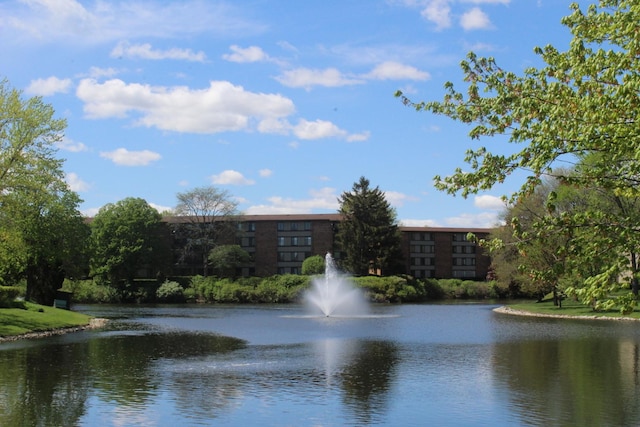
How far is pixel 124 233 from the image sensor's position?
3634 inches

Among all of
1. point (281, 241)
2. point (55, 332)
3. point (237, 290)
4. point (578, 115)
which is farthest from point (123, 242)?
point (578, 115)

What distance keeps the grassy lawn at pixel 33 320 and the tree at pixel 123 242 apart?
153ft

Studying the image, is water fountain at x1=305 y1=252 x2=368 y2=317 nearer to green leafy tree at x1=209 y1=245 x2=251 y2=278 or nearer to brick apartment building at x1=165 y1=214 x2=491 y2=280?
brick apartment building at x1=165 y1=214 x2=491 y2=280

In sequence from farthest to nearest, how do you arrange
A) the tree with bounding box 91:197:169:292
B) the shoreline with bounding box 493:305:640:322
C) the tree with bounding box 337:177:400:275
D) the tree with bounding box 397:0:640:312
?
the tree with bounding box 337:177:400:275
the tree with bounding box 91:197:169:292
the shoreline with bounding box 493:305:640:322
the tree with bounding box 397:0:640:312

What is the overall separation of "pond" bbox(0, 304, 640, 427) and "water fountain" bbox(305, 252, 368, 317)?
82.6 feet

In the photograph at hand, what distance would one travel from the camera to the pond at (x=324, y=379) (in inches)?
639

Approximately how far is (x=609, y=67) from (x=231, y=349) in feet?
80.8

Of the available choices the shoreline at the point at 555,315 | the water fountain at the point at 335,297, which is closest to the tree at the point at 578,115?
the shoreline at the point at 555,315

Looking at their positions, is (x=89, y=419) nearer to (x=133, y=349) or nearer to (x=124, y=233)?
(x=133, y=349)

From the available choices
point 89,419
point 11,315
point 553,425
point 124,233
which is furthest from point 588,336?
point 124,233

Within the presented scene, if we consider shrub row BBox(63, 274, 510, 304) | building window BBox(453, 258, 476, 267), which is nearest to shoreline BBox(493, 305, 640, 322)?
shrub row BBox(63, 274, 510, 304)

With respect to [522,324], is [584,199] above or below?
above

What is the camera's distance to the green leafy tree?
320 ft

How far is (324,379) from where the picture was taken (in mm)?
21859
